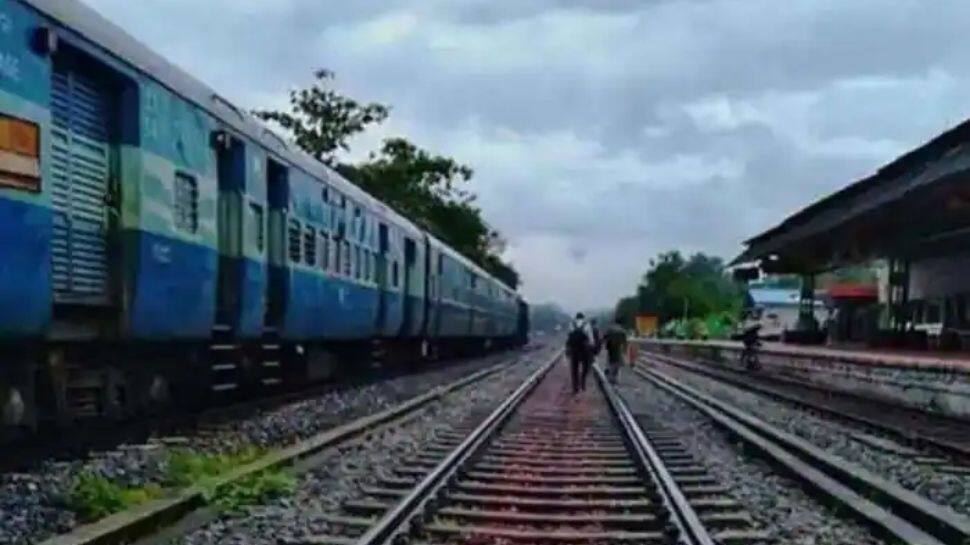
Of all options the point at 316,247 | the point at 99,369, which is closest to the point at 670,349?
the point at 316,247

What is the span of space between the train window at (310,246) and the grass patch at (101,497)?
9545 mm

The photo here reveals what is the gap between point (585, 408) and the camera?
75.4 feet

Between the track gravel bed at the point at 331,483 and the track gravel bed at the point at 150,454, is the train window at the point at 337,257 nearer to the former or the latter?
the track gravel bed at the point at 150,454

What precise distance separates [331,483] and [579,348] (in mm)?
15602

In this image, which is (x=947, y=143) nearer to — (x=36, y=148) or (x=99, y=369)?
(x=99, y=369)

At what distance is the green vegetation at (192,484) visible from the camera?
907 centimetres

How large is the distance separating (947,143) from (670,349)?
4999 cm

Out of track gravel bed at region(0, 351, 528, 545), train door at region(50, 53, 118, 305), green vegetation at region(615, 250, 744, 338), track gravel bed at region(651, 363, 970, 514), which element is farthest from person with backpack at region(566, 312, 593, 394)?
green vegetation at region(615, 250, 744, 338)

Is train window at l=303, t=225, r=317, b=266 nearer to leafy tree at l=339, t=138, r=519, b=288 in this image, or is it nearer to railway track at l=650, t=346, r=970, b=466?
railway track at l=650, t=346, r=970, b=466

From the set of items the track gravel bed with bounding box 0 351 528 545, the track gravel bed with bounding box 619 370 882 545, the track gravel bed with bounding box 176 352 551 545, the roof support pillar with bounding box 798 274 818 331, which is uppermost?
the roof support pillar with bounding box 798 274 818 331

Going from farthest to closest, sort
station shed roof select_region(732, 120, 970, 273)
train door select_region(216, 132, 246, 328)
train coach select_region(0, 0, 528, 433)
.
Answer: station shed roof select_region(732, 120, 970, 273) < train door select_region(216, 132, 246, 328) < train coach select_region(0, 0, 528, 433)

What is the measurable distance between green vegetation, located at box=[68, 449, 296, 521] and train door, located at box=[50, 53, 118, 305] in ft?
4.50

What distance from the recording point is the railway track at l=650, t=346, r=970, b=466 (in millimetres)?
15000

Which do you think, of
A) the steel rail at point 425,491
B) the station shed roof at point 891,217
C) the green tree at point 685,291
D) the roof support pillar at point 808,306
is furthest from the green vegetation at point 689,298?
the steel rail at point 425,491
